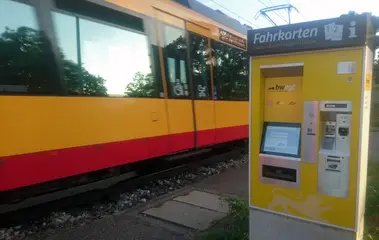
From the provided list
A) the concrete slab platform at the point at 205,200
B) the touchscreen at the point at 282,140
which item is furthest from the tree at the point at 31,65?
the touchscreen at the point at 282,140

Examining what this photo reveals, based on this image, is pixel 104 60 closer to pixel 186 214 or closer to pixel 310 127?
pixel 186 214

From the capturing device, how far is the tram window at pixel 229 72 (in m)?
7.20

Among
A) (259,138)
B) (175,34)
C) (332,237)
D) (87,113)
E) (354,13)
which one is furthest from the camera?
(175,34)

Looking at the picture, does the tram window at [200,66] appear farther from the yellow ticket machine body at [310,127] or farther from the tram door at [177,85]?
the yellow ticket machine body at [310,127]

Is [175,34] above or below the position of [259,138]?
above

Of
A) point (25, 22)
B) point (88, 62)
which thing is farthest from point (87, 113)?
point (25, 22)

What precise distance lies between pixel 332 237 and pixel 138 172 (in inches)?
172

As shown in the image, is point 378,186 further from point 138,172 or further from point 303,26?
point 138,172

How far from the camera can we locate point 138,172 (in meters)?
6.27

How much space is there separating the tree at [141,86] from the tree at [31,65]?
31.9 inches

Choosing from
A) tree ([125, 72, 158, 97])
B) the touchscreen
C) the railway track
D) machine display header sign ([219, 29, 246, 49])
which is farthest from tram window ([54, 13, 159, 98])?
machine display header sign ([219, 29, 246, 49])

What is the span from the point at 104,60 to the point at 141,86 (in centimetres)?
75

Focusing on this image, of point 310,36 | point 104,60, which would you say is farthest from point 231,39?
point 310,36

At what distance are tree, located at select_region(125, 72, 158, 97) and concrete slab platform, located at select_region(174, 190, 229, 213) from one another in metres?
1.68
